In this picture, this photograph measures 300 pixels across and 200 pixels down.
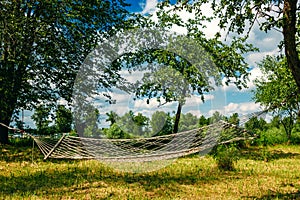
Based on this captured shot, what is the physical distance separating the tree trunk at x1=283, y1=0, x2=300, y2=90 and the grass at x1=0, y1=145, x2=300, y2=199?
1.89 metres

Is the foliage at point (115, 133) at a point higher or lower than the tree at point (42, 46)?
lower

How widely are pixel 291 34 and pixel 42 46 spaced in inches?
253

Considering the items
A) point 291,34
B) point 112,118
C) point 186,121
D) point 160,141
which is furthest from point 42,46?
point 291,34

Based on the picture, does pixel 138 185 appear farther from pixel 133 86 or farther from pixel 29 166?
pixel 133 86

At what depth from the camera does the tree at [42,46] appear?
7.47 meters

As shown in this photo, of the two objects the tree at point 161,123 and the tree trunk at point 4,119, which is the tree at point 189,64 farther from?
the tree trunk at point 4,119

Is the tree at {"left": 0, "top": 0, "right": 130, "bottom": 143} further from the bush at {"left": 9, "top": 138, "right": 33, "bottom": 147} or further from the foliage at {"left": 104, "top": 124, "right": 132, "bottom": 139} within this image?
the foliage at {"left": 104, "top": 124, "right": 132, "bottom": 139}

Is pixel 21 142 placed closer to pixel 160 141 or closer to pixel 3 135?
pixel 3 135

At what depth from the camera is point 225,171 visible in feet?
21.2

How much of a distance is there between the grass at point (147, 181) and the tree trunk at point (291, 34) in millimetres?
1894

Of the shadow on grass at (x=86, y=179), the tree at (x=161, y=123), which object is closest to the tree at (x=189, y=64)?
the tree at (x=161, y=123)

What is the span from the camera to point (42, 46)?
27.1 feet

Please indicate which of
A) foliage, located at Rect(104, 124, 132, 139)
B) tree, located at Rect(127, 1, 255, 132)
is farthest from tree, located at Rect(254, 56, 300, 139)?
foliage, located at Rect(104, 124, 132, 139)

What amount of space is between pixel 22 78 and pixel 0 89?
68 centimetres
